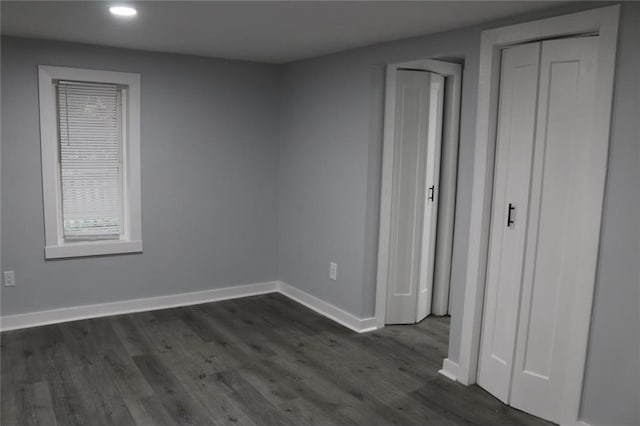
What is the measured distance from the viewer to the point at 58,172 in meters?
4.06

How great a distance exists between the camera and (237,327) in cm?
411

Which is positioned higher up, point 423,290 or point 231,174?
point 231,174

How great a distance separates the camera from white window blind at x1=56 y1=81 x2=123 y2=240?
4.05m

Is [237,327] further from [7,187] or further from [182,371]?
[7,187]

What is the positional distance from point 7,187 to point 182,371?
1.93 m

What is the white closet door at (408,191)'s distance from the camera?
4.01 meters

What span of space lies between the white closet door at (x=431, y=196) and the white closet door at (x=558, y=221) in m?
1.45

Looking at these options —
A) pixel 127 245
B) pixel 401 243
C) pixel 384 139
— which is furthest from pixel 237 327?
pixel 384 139

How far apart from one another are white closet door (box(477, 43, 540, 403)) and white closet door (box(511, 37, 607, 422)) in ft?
0.16

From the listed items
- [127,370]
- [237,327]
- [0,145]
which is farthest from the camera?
[237,327]

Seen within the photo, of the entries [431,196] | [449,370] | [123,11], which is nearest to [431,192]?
[431,196]

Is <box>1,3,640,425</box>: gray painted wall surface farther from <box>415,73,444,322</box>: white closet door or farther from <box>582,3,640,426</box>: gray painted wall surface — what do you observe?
<box>582,3,640,426</box>: gray painted wall surface

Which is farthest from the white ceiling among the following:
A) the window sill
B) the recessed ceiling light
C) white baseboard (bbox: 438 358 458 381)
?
white baseboard (bbox: 438 358 458 381)

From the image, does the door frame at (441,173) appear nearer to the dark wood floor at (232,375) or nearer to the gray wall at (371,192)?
the gray wall at (371,192)
